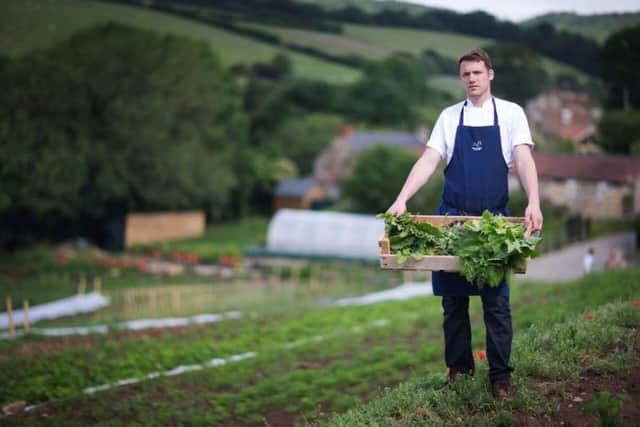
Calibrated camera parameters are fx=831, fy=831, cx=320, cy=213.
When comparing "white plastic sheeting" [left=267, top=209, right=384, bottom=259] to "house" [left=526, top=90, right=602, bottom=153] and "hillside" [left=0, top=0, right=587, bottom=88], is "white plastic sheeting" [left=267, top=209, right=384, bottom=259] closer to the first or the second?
"house" [left=526, top=90, right=602, bottom=153]

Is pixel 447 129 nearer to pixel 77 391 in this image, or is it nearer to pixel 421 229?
pixel 421 229

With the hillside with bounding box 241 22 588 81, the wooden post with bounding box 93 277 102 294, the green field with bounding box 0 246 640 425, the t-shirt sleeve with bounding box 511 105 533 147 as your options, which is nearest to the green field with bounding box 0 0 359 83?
the hillside with bounding box 241 22 588 81

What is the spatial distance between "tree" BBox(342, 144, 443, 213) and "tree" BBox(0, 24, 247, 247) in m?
7.63

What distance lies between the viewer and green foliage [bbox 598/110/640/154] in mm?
25922

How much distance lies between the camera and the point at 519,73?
31.0 metres

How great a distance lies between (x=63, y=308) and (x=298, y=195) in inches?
1223

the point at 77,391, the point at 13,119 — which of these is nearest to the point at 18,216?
the point at 13,119

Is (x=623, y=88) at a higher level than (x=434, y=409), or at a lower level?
higher

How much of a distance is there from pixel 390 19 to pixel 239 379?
26.2 meters

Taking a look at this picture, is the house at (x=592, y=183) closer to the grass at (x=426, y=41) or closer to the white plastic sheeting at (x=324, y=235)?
the grass at (x=426, y=41)

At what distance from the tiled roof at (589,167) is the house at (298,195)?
27139mm

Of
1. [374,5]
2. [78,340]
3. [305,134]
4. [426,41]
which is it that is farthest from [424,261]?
[305,134]

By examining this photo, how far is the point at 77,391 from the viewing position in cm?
1032

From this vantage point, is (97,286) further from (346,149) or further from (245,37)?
(346,149)
